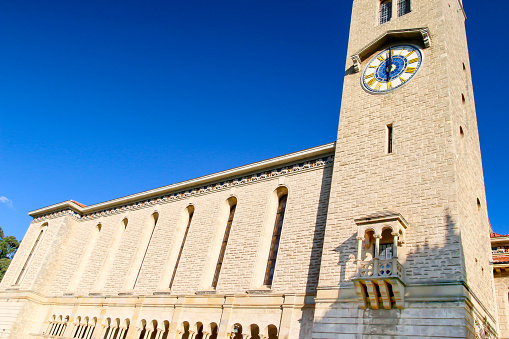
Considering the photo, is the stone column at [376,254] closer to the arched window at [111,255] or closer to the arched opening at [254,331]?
the arched opening at [254,331]

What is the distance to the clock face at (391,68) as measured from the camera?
1806 cm

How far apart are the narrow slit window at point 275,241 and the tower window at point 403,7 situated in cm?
1097

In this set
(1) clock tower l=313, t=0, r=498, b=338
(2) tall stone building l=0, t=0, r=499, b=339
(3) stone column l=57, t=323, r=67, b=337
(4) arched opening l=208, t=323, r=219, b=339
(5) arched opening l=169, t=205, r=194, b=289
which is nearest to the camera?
(1) clock tower l=313, t=0, r=498, b=338

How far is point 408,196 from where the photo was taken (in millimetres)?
14586

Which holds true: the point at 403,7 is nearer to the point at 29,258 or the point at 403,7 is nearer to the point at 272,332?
the point at 272,332

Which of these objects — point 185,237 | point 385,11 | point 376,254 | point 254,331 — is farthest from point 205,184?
point 385,11

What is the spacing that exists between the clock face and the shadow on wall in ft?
Result: 23.0

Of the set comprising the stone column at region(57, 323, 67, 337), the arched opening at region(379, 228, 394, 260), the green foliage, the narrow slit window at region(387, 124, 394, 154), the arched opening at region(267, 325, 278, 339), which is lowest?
the stone column at region(57, 323, 67, 337)

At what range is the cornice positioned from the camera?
19797 millimetres

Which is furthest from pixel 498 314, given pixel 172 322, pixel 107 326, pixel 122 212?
pixel 122 212

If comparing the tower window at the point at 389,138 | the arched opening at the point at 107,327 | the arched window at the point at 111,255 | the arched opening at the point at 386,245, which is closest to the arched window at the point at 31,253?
the arched window at the point at 111,255

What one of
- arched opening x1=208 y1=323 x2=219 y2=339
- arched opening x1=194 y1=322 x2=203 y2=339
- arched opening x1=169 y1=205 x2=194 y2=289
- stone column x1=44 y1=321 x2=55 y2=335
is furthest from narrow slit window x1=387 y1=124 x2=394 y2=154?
stone column x1=44 y1=321 x2=55 y2=335

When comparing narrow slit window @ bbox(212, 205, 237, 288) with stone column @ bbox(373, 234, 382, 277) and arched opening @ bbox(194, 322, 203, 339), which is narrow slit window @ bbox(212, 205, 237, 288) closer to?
arched opening @ bbox(194, 322, 203, 339)

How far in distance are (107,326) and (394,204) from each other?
16.9m
